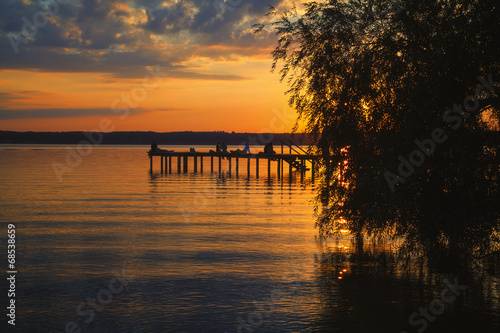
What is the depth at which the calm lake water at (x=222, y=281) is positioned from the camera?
12.0 metres

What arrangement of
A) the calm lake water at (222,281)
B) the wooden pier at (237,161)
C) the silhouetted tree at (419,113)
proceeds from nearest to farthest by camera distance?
the calm lake water at (222,281)
the silhouetted tree at (419,113)
the wooden pier at (237,161)

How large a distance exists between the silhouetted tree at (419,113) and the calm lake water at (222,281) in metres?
1.71

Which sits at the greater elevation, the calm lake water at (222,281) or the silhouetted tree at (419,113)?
the silhouetted tree at (419,113)

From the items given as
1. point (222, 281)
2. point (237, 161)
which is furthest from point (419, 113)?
point (237, 161)

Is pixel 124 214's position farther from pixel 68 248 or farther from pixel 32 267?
pixel 32 267

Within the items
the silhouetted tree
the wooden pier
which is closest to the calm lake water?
the silhouetted tree

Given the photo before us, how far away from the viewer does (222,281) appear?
15359mm

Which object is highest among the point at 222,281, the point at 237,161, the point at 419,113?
the point at 419,113

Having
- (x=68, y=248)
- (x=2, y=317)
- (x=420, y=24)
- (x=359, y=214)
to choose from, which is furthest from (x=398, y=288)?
(x=68, y=248)

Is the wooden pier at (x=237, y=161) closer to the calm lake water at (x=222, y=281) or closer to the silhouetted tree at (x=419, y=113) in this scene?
the calm lake water at (x=222, y=281)

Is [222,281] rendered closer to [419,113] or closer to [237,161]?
[419,113]

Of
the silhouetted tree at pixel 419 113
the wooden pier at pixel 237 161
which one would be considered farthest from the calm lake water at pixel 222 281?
the wooden pier at pixel 237 161

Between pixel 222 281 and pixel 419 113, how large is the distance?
273 inches

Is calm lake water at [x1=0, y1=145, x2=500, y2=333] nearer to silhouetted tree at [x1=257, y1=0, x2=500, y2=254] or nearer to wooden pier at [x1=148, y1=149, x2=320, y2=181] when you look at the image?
silhouetted tree at [x1=257, y1=0, x2=500, y2=254]
